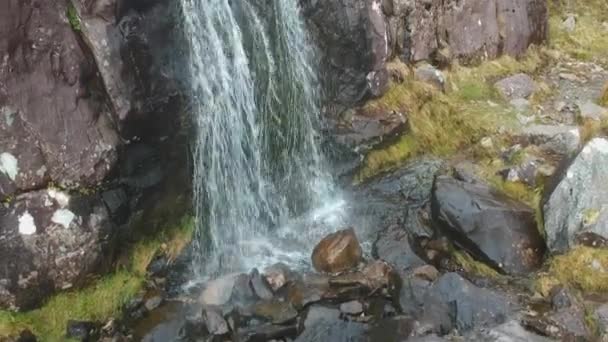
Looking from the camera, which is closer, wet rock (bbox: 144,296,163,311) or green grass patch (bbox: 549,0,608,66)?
wet rock (bbox: 144,296,163,311)

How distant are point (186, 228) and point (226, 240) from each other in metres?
0.57

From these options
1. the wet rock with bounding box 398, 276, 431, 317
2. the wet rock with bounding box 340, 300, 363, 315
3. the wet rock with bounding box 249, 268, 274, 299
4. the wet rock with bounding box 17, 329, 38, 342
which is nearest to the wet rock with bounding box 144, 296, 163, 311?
the wet rock with bounding box 249, 268, 274, 299

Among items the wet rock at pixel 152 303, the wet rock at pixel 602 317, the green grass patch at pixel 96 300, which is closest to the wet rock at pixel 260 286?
the wet rock at pixel 152 303

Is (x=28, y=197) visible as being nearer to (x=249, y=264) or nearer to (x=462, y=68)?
(x=249, y=264)

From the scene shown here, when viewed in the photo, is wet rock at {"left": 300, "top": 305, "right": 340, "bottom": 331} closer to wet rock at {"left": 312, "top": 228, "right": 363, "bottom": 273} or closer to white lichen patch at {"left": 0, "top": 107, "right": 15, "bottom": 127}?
wet rock at {"left": 312, "top": 228, "right": 363, "bottom": 273}

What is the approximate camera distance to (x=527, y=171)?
28.3 ft

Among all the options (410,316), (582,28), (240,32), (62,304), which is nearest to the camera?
(410,316)

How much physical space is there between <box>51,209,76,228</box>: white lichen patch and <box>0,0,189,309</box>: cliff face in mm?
11

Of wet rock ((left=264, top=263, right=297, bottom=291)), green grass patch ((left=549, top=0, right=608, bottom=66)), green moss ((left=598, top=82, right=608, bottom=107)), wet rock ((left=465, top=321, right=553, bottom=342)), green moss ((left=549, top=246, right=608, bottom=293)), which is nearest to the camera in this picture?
wet rock ((left=465, top=321, right=553, bottom=342))

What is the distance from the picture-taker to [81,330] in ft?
23.5

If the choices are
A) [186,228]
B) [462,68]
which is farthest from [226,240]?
[462,68]

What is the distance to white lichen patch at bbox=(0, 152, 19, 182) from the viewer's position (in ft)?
23.2

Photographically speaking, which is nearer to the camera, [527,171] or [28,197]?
[28,197]

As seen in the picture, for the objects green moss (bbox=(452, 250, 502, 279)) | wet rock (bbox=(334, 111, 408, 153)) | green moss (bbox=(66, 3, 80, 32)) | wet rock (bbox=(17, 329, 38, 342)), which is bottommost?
green moss (bbox=(452, 250, 502, 279))
